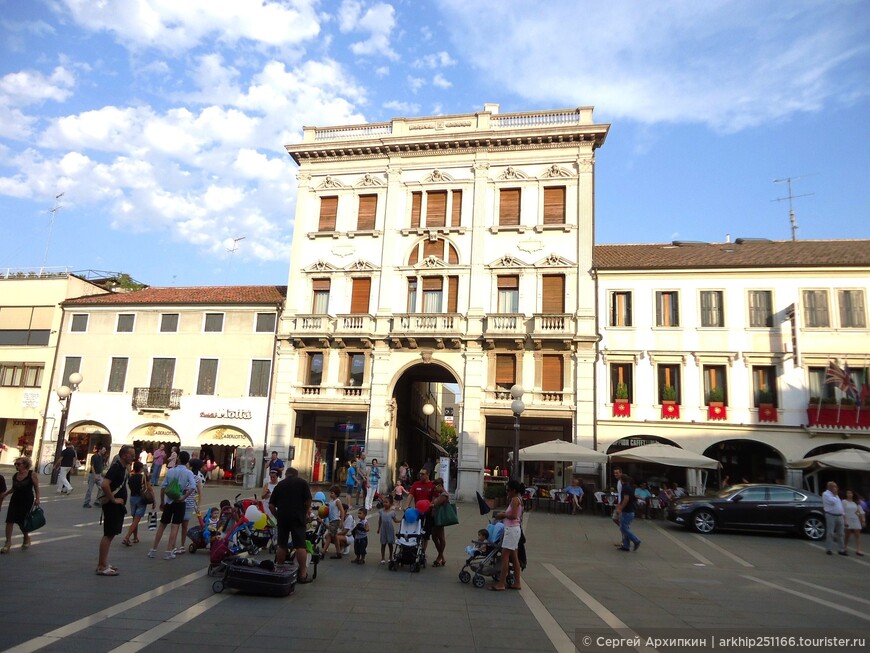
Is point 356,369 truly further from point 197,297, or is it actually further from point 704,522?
point 704,522

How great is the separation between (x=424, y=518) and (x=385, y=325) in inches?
687

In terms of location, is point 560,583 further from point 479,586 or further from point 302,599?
point 302,599

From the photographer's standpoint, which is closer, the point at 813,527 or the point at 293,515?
the point at 293,515

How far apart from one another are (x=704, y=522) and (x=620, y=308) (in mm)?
10899

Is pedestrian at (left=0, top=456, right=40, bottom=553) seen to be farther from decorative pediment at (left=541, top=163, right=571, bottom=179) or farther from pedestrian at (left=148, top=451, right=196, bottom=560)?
decorative pediment at (left=541, top=163, right=571, bottom=179)

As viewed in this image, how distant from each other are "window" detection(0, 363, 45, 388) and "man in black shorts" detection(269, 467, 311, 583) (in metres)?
30.3

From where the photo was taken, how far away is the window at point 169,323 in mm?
31000

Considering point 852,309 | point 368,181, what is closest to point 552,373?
point 852,309

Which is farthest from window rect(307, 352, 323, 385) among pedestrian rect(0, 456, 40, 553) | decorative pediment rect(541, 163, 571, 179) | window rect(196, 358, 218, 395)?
pedestrian rect(0, 456, 40, 553)

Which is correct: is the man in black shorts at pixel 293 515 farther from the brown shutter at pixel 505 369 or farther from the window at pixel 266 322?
the window at pixel 266 322

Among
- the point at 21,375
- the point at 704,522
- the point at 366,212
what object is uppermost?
the point at 366,212

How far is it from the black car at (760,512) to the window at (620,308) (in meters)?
9.71

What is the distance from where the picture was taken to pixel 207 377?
30.0m

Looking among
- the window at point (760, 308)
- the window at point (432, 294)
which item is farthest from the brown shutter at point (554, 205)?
the window at point (760, 308)
